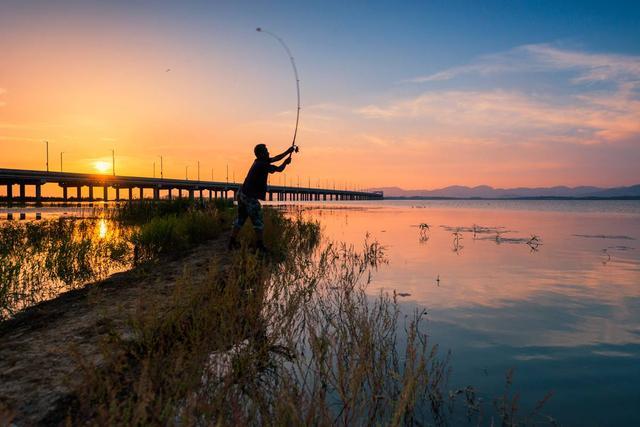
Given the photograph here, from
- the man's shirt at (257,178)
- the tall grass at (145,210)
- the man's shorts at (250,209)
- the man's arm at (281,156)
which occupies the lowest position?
the tall grass at (145,210)

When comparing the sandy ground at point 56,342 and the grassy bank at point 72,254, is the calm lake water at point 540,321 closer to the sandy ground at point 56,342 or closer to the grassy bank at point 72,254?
the sandy ground at point 56,342

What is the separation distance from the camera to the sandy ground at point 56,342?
3.56 metres

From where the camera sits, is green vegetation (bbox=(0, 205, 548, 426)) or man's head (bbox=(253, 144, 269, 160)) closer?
green vegetation (bbox=(0, 205, 548, 426))

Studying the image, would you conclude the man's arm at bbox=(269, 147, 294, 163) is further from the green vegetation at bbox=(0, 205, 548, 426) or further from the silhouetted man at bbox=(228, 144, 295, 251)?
the green vegetation at bbox=(0, 205, 548, 426)

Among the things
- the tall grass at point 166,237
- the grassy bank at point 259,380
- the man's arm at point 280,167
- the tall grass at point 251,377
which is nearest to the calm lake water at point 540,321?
the grassy bank at point 259,380

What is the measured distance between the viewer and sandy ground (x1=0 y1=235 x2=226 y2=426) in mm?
3557

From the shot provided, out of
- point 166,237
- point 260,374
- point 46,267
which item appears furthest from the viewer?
point 166,237

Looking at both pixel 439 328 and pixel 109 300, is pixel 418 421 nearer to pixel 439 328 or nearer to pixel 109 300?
pixel 439 328

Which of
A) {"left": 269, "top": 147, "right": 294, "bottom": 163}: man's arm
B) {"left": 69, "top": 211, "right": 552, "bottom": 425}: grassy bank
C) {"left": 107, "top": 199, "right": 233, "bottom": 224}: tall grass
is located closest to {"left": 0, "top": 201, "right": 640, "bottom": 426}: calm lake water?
{"left": 69, "top": 211, "right": 552, "bottom": 425}: grassy bank

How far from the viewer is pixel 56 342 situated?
4.97 m

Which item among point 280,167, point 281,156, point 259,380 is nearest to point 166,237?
point 280,167

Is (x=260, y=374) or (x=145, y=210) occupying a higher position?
(x=145, y=210)

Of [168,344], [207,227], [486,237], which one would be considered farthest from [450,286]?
[486,237]

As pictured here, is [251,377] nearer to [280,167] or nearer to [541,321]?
[541,321]
